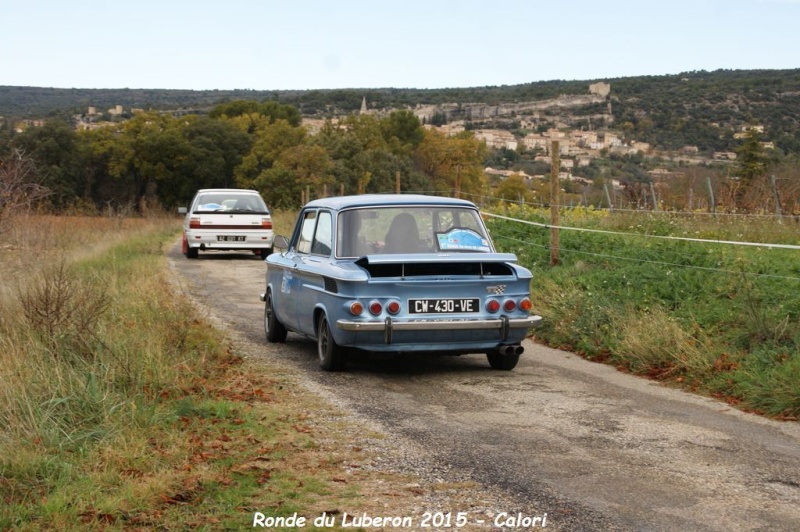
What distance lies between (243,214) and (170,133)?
6679 cm

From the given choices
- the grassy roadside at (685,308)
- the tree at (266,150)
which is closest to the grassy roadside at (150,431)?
the grassy roadside at (685,308)

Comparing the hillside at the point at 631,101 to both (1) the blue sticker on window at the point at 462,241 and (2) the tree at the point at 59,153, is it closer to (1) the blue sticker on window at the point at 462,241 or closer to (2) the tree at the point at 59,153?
(2) the tree at the point at 59,153

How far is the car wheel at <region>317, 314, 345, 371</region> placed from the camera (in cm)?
958

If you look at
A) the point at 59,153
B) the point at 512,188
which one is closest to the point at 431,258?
the point at 59,153

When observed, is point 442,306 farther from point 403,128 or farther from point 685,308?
point 403,128

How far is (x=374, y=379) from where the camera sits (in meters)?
9.51

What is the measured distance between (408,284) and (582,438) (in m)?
2.61

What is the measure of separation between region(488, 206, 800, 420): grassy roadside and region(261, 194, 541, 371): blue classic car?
57.2 inches

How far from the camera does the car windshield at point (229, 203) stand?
25.2m

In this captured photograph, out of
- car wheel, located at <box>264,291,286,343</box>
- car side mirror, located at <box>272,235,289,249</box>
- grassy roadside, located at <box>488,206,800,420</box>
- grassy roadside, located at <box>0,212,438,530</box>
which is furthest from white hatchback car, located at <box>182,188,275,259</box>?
grassy roadside, located at <box>0,212,438,530</box>

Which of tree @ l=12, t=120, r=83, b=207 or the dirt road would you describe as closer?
the dirt road

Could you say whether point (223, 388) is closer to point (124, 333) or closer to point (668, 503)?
point (124, 333)

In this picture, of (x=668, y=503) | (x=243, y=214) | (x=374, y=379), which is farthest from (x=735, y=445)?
(x=243, y=214)

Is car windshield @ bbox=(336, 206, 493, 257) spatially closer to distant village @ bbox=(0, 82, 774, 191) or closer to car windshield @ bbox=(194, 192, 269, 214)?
car windshield @ bbox=(194, 192, 269, 214)
